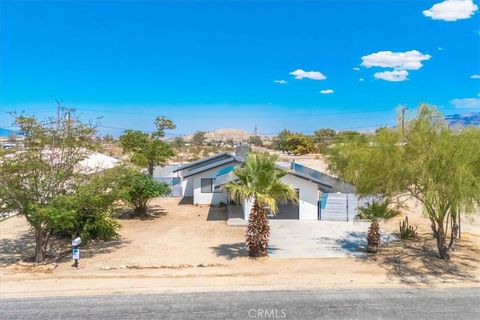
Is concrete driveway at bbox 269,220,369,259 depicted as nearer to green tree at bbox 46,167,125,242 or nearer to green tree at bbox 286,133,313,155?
green tree at bbox 46,167,125,242

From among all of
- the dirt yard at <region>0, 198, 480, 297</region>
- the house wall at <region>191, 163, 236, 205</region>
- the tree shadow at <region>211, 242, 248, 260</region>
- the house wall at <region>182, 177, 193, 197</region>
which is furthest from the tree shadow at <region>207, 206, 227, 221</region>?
the tree shadow at <region>211, 242, 248, 260</region>

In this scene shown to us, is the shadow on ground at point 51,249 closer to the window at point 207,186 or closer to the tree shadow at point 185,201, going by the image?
the window at point 207,186

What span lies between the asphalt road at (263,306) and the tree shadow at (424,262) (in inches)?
49.3

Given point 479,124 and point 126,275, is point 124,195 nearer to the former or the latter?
point 126,275

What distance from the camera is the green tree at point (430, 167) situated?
12555 millimetres

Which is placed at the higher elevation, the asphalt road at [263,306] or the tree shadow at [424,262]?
the tree shadow at [424,262]

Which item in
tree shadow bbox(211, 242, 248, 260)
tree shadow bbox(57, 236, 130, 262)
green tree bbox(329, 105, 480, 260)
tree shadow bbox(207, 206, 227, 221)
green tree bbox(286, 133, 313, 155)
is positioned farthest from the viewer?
green tree bbox(286, 133, 313, 155)

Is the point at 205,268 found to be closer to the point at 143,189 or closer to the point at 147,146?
the point at 143,189

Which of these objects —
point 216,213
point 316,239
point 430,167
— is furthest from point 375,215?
point 216,213

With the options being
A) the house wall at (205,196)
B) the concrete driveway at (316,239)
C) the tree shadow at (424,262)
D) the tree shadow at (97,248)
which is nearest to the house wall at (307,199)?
the concrete driveway at (316,239)

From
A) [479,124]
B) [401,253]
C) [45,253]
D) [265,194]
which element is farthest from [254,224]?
[479,124]

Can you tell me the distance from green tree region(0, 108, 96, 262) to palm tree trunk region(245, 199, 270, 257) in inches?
283

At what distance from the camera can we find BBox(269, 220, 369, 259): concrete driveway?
52.2 ft

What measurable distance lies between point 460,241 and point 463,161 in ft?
24.6
